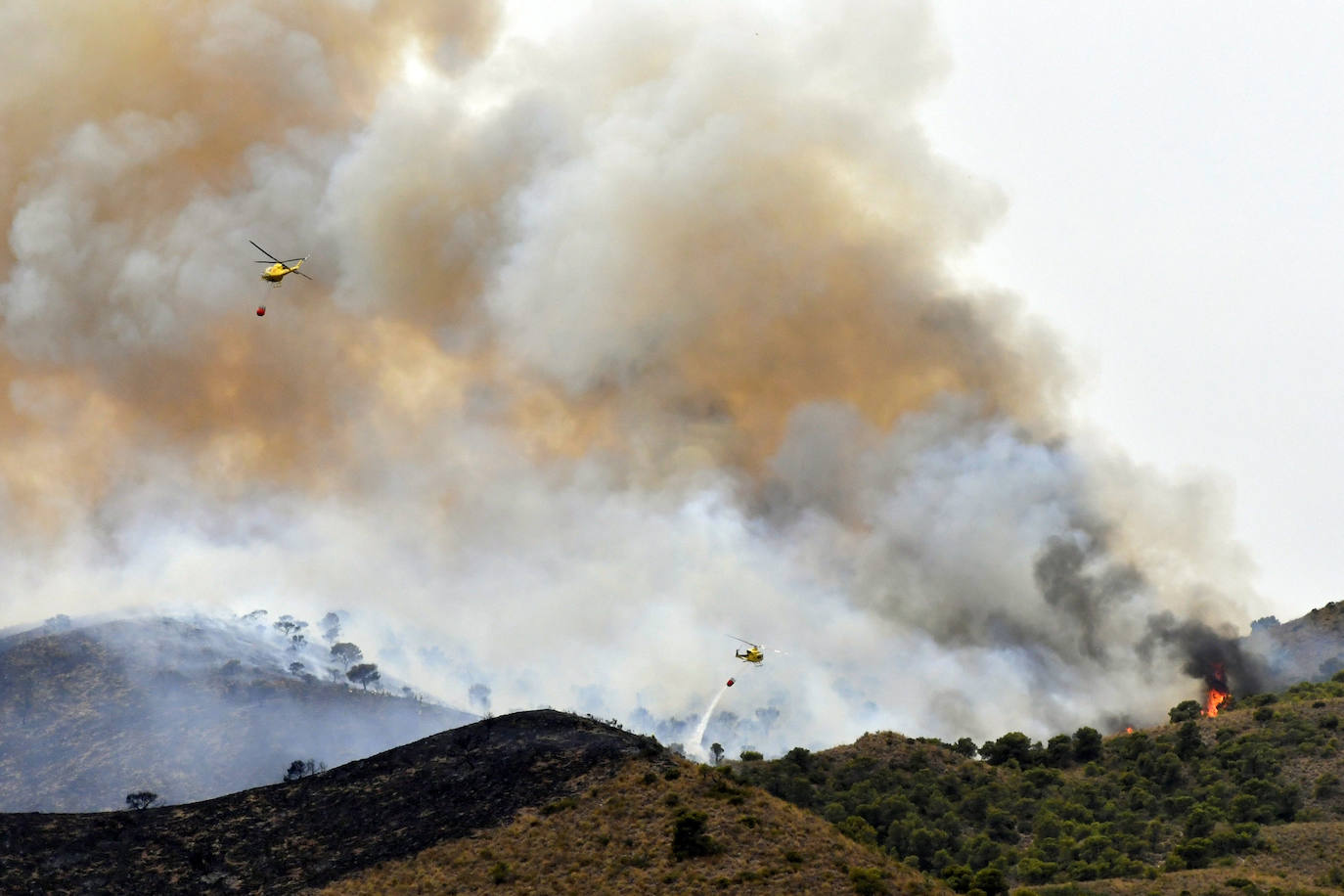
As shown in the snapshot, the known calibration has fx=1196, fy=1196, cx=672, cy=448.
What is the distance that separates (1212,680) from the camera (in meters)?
170

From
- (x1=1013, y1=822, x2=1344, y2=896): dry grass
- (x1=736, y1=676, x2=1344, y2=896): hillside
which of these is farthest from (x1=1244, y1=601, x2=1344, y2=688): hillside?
(x1=1013, y1=822, x2=1344, y2=896): dry grass

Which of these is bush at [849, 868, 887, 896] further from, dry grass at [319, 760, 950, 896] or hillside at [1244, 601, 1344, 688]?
hillside at [1244, 601, 1344, 688]

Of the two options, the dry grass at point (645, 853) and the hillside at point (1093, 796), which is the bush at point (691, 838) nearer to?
the dry grass at point (645, 853)

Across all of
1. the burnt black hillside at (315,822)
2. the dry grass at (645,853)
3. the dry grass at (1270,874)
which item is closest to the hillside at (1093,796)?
the dry grass at (1270,874)

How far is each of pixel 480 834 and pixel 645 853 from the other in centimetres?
1229

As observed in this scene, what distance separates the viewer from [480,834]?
7288 centimetres

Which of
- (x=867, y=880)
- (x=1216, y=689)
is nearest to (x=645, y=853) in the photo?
(x=867, y=880)

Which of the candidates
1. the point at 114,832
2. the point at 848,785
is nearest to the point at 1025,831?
the point at 848,785

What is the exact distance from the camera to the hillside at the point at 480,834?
64.4m

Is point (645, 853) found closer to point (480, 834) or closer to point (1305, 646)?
point (480, 834)

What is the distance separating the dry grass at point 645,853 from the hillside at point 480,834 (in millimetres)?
122

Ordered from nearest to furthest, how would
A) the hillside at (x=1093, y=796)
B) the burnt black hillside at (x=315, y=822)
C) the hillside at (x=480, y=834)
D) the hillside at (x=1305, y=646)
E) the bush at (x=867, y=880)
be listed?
the bush at (x=867, y=880)
the hillside at (x=480, y=834)
the burnt black hillside at (x=315, y=822)
the hillside at (x=1093, y=796)
the hillside at (x=1305, y=646)

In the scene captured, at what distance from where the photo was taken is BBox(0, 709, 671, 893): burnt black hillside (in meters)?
72.9

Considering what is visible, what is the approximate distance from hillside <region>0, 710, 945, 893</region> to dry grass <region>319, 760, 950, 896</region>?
122mm
